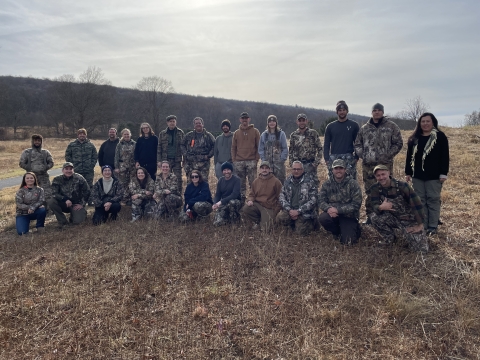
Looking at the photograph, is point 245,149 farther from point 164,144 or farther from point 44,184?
point 44,184

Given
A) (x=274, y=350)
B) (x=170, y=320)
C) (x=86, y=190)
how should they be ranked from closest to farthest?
(x=274, y=350), (x=170, y=320), (x=86, y=190)

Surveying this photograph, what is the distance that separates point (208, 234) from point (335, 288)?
9.74 ft

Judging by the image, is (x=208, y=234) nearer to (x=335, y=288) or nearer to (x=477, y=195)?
(x=335, y=288)

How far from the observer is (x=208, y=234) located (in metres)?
6.47

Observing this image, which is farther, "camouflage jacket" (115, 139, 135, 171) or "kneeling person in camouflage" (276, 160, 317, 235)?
"camouflage jacket" (115, 139, 135, 171)

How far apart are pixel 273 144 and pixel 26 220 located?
19.1ft

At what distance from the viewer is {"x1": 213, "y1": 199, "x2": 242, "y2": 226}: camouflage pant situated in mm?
6977

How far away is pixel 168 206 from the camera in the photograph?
302 inches

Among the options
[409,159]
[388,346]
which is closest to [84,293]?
[388,346]

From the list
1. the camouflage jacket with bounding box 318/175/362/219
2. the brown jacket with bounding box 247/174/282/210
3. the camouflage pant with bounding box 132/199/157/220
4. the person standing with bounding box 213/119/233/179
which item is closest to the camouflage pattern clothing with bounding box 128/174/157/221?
the camouflage pant with bounding box 132/199/157/220

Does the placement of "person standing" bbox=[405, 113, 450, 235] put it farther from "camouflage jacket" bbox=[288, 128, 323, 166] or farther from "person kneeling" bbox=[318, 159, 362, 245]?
"camouflage jacket" bbox=[288, 128, 323, 166]

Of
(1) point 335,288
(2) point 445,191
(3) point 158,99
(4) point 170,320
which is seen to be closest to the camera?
(4) point 170,320

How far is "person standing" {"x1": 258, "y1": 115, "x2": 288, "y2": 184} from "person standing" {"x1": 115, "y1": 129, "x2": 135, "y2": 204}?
11.5 feet

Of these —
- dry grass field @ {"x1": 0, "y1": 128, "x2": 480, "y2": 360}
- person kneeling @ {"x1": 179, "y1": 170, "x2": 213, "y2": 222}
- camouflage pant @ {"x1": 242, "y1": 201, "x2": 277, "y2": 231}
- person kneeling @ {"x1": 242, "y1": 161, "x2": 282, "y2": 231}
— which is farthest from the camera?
person kneeling @ {"x1": 179, "y1": 170, "x2": 213, "y2": 222}
